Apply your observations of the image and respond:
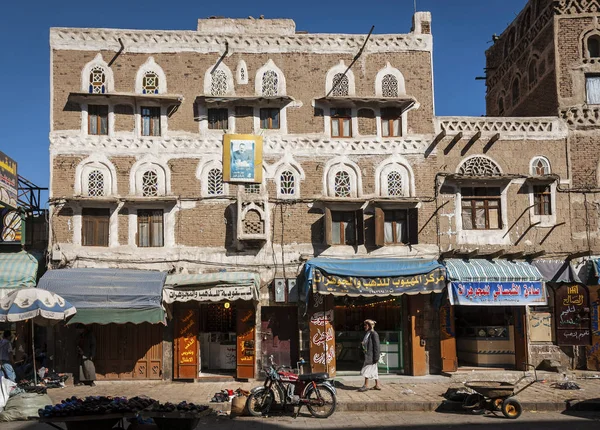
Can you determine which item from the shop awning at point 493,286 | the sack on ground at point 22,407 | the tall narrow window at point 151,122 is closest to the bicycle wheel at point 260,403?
the sack on ground at point 22,407

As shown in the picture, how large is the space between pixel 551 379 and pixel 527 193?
5.70 m

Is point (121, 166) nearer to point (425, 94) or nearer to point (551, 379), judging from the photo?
point (425, 94)

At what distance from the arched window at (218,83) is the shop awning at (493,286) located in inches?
340

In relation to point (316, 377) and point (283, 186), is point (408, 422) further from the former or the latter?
point (283, 186)

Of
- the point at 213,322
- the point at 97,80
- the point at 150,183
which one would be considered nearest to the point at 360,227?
the point at 213,322

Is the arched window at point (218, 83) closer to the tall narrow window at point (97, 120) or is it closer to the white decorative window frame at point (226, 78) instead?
the white decorative window frame at point (226, 78)

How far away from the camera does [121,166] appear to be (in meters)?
20.4

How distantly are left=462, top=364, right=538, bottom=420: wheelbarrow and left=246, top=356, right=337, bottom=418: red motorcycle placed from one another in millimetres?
2923

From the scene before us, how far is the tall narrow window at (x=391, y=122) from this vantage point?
21219mm

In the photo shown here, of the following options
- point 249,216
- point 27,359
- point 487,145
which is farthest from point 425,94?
point 27,359

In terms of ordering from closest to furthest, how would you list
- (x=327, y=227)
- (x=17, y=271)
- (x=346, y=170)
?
1. (x=17, y=271)
2. (x=327, y=227)
3. (x=346, y=170)

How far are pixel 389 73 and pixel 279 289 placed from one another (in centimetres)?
761

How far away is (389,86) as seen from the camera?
21266 millimetres

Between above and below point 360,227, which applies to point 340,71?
above
